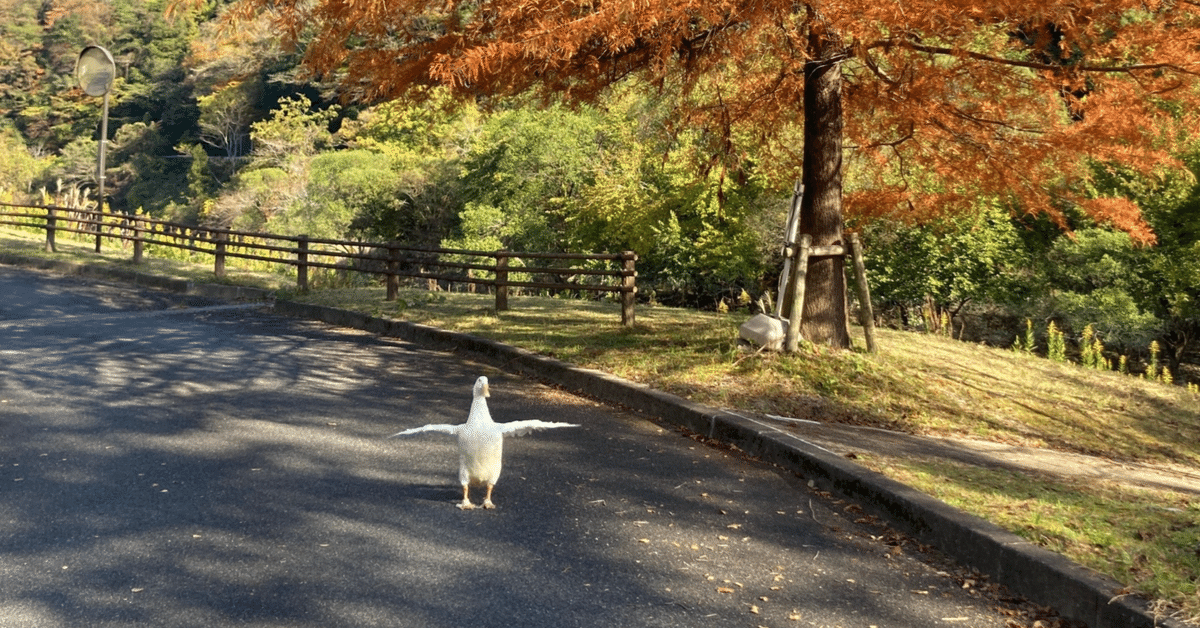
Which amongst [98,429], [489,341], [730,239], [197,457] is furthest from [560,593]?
[730,239]

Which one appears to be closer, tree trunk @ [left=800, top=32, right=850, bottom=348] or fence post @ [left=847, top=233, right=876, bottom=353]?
fence post @ [left=847, top=233, right=876, bottom=353]

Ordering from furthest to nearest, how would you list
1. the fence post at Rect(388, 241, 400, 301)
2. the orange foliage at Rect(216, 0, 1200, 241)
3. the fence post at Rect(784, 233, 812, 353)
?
the fence post at Rect(388, 241, 400, 301)
the fence post at Rect(784, 233, 812, 353)
the orange foliage at Rect(216, 0, 1200, 241)

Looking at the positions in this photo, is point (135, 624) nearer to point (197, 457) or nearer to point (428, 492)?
point (428, 492)

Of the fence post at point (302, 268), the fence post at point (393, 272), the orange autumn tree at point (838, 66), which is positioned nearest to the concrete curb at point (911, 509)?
the orange autumn tree at point (838, 66)

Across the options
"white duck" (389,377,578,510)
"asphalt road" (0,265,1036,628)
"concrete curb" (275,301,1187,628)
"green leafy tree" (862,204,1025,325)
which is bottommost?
"asphalt road" (0,265,1036,628)

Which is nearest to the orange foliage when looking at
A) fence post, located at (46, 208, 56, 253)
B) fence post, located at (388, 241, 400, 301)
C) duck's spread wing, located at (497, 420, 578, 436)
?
duck's spread wing, located at (497, 420, 578, 436)

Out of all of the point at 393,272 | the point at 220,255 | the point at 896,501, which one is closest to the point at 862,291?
the point at 896,501

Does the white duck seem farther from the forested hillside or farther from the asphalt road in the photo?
the forested hillside

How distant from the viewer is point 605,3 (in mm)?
8734

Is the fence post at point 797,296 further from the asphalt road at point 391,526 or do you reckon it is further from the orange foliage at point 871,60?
the asphalt road at point 391,526

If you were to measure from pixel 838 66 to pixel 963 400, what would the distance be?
3726 millimetres

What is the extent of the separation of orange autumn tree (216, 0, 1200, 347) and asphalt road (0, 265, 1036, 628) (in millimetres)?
3416

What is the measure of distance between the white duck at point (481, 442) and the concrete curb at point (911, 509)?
2.03 meters

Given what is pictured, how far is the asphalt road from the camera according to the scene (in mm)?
4367
